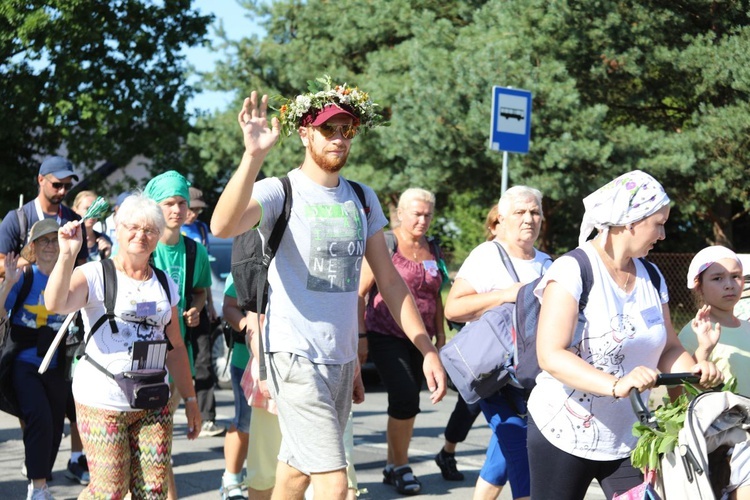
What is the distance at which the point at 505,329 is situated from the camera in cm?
545

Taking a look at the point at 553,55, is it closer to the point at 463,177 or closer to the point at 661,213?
the point at 463,177

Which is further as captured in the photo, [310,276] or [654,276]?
[310,276]

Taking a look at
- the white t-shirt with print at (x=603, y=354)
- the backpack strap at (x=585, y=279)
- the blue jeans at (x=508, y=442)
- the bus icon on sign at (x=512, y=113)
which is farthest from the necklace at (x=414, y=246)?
the backpack strap at (x=585, y=279)

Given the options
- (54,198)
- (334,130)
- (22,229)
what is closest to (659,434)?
(334,130)

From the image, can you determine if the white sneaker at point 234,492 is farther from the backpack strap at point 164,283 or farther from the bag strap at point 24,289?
the backpack strap at point 164,283

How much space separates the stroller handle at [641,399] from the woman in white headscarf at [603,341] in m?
0.11

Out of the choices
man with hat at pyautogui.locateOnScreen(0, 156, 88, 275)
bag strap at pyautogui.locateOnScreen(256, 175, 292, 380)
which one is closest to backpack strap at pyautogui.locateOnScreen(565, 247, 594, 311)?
bag strap at pyautogui.locateOnScreen(256, 175, 292, 380)

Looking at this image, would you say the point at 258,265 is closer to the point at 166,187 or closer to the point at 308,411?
the point at 308,411

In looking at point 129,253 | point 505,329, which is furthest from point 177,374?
point 505,329

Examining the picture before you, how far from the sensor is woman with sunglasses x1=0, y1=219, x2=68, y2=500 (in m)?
6.29

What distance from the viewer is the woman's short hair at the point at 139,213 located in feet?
16.7

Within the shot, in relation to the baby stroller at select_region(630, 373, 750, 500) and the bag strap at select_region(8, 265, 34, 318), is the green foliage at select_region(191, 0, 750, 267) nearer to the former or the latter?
the bag strap at select_region(8, 265, 34, 318)

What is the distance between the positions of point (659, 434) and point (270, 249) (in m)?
1.71

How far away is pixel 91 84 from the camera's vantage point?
31406 millimetres
